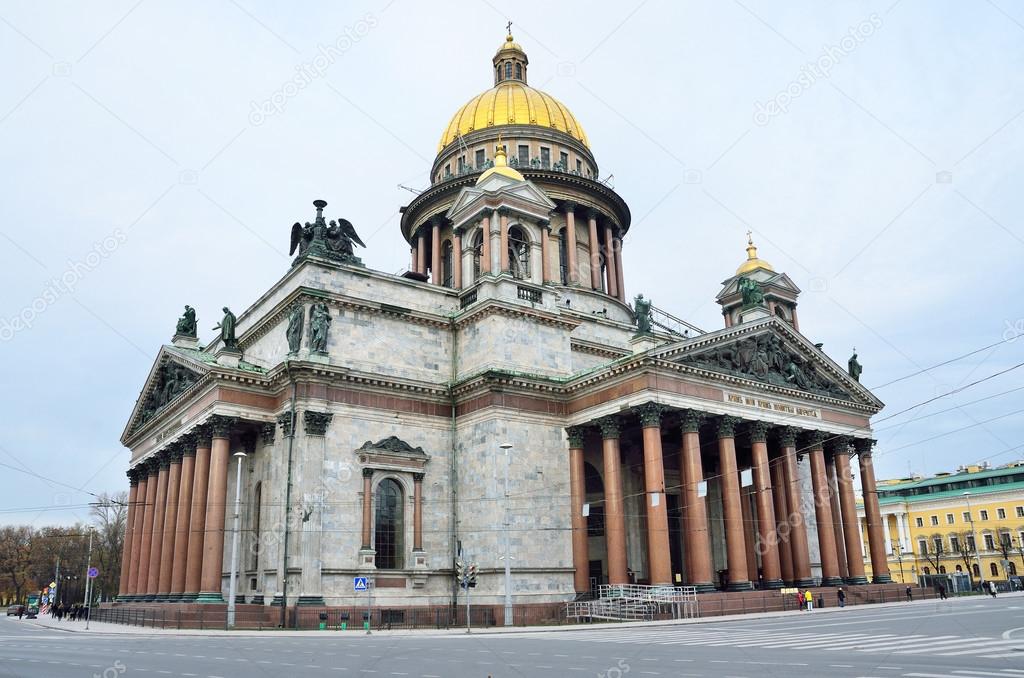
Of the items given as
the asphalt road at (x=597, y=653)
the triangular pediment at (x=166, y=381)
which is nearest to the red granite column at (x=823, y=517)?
the asphalt road at (x=597, y=653)

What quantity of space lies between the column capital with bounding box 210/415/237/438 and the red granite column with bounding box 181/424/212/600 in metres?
0.69

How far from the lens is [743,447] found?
169 feet

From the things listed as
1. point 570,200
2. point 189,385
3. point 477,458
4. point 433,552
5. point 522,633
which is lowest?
point 522,633

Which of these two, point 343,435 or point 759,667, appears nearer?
point 759,667

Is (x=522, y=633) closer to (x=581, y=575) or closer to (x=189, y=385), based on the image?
(x=581, y=575)

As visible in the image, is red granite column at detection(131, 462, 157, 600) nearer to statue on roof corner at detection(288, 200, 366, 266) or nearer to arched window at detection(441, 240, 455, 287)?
statue on roof corner at detection(288, 200, 366, 266)

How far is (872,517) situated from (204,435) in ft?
130

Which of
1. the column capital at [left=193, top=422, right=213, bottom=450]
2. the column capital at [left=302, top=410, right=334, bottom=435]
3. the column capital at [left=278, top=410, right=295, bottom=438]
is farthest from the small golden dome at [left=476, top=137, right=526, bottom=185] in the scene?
the column capital at [left=193, top=422, right=213, bottom=450]

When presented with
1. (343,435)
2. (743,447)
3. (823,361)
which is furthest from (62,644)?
(823,361)

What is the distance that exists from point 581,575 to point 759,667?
2612 cm

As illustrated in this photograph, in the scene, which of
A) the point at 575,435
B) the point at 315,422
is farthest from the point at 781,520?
the point at 315,422

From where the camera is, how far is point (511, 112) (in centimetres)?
6656

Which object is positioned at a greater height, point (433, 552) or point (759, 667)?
point (433, 552)

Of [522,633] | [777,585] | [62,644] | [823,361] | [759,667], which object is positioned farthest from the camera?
[823,361]
